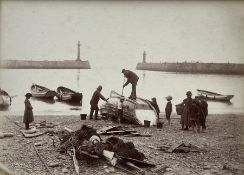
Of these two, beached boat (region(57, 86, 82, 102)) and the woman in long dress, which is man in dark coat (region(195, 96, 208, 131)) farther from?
beached boat (region(57, 86, 82, 102))

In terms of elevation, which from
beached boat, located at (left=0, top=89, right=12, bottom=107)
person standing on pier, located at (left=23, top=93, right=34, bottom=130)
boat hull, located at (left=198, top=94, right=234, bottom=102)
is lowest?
person standing on pier, located at (left=23, top=93, right=34, bottom=130)

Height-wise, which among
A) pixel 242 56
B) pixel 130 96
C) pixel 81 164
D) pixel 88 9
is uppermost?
pixel 88 9

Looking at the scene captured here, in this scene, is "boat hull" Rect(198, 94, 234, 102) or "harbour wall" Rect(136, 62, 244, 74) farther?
"boat hull" Rect(198, 94, 234, 102)

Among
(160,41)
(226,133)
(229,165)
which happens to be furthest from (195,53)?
(229,165)

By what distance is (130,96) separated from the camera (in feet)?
16.5

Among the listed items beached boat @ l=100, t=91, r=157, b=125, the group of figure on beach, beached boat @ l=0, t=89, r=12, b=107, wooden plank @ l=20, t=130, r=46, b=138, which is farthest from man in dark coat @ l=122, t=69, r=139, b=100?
beached boat @ l=0, t=89, r=12, b=107

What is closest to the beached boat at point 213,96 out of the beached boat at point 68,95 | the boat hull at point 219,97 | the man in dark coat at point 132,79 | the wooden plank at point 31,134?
the boat hull at point 219,97

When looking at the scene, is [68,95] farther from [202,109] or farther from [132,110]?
[202,109]

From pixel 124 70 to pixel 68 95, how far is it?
6.22ft

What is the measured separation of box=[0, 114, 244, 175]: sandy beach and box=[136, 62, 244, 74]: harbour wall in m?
0.58

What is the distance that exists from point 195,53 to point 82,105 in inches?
90.6

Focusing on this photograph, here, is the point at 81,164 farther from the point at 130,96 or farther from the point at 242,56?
the point at 242,56

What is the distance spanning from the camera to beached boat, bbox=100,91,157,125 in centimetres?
507

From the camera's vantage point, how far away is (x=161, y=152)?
402cm
